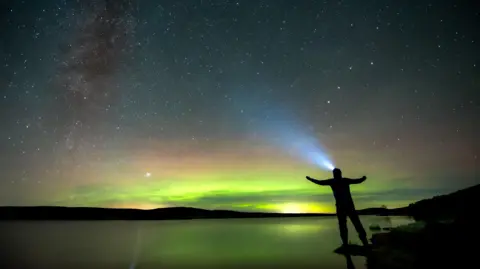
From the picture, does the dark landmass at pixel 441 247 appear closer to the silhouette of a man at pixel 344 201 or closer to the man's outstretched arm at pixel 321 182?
the silhouette of a man at pixel 344 201

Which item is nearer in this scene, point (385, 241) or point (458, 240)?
point (458, 240)

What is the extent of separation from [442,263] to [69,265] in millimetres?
13514

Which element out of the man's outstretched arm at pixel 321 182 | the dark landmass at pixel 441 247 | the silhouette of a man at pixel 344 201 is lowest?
the dark landmass at pixel 441 247

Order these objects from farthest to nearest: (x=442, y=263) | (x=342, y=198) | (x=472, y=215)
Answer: (x=342, y=198), (x=472, y=215), (x=442, y=263)

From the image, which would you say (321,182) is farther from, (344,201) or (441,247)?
(441,247)

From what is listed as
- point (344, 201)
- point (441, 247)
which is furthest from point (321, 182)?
point (441, 247)

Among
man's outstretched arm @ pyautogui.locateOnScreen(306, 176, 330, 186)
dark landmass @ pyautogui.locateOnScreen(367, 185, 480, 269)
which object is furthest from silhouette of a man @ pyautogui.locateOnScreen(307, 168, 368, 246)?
dark landmass @ pyautogui.locateOnScreen(367, 185, 480, 269)

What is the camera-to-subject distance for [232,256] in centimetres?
1669

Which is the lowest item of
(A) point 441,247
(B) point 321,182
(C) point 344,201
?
(A) point 441,247

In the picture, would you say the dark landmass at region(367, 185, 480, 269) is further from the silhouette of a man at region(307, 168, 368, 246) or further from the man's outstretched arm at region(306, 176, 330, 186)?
the man's outstretched arm at region(306, 176, 330, 186)

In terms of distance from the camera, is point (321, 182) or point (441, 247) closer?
point (441, 247)

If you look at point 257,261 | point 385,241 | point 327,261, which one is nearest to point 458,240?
point 385,241

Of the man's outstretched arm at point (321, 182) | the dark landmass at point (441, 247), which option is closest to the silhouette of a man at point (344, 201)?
the man's outstretched arm at point (321, 182)

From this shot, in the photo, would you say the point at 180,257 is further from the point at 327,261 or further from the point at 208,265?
the point at 327,261
